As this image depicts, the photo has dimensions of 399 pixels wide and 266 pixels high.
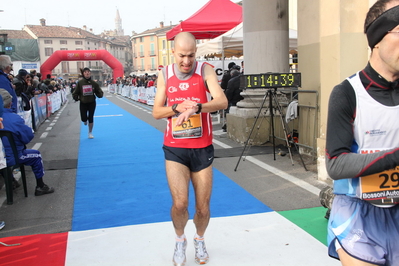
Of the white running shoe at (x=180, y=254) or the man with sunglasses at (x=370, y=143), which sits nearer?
the man with sunglasses at (x=370, y=143)

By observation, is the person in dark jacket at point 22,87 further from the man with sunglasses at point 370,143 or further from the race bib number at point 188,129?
the man with sunglasses at point 370,143

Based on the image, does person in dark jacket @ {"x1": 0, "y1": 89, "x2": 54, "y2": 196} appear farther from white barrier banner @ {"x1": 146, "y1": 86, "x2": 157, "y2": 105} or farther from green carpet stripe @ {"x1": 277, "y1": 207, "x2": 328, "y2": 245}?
white barrier banner @ {"x1": 146, "y1": 86, "x2": 157, "y2": 105}

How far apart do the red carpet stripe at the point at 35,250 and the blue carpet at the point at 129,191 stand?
0.36m

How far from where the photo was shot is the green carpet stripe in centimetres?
428

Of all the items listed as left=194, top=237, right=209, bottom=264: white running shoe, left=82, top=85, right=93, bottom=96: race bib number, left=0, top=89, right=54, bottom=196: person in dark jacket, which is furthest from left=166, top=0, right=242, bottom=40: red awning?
left=194, top=237, right=209, bottom=264: white running shoe

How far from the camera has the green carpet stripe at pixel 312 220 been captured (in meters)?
4.28

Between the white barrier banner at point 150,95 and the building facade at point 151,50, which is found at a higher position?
the building facade at point 151,50

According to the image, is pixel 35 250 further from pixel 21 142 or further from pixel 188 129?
pixel 21 142

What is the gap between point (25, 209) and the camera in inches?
214

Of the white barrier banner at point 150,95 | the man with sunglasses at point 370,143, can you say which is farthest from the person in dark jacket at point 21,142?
the white barrier banner at point 150,95

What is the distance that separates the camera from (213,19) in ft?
55.3

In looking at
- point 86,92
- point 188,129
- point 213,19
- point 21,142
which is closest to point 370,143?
point 188,129

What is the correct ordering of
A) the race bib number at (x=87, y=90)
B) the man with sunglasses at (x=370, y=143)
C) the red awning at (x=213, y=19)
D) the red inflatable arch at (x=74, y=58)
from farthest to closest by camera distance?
the red inflatable arch at (x=74, y=58) → the red awning at (x=213, y=19) → the race bib number at (x=87, y=90) → the man with sunglasses at (x=370, y=143)

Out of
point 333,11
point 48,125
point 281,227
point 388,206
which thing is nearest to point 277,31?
point 333,11
